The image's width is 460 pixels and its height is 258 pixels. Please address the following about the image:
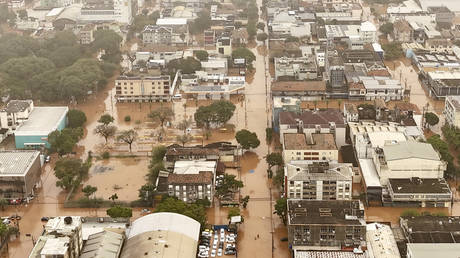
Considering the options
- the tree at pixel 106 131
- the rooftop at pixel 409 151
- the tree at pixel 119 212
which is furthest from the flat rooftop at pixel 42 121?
the rooftop at pixel 409 151

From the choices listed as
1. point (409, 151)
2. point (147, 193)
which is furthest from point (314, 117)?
point (147, 193)

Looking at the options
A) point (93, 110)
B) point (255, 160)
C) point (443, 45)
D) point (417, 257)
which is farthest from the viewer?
point (443, 45)

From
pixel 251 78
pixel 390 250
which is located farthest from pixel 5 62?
pixel 390 250

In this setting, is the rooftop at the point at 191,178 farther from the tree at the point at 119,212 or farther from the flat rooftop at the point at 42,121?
the flat rooftop at the point at 42,121

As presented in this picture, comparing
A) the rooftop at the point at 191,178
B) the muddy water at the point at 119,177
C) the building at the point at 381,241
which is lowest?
the muddy water at the point at 119,177

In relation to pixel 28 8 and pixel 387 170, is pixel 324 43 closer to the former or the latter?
pixel 387 170
